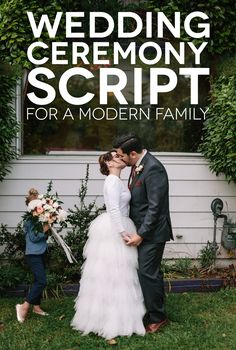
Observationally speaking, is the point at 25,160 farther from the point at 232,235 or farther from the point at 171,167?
the point at 232,235

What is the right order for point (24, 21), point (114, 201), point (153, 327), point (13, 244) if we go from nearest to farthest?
1. point (114, 201)
2. point (153, 327)
3. point (13, 244)
4. point (24, 21)

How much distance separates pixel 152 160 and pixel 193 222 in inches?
103

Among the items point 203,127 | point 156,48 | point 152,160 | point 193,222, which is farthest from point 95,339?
point 156,48

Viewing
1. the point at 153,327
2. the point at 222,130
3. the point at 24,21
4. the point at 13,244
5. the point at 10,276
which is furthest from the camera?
the point at 24,21

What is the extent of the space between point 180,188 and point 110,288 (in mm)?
2815

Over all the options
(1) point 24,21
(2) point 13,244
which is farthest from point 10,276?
(1) point 24,21

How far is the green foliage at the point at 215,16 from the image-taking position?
26.6 ft

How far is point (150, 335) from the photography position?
5.72 meters

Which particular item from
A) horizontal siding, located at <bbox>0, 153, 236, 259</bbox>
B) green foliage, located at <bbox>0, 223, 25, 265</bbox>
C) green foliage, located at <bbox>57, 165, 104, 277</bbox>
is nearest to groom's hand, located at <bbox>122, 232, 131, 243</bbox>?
green foliage, located at <bbox>57, 165, 104, 277</bbox>

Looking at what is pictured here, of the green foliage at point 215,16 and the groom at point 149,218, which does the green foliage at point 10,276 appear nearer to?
the groom at point 149,218

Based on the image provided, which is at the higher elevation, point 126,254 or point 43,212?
point 43,212

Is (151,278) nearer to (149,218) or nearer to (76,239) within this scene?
(149,218)

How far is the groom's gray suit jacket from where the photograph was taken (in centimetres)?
569

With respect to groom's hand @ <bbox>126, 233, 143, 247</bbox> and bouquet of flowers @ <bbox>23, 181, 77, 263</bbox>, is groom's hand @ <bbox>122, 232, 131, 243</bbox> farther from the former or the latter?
bouquet of flowers @ <bbox>23, 181, 77, 263</bbox>
